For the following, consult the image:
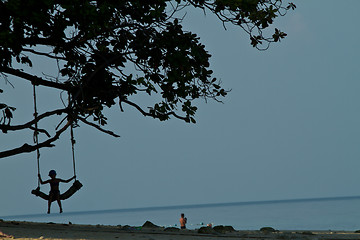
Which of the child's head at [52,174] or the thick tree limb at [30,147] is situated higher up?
the thick tree limb at [30,147]

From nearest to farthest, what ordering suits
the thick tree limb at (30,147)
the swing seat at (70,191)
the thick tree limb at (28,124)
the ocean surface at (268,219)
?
1. the thick tree limb at (28,124)
2. the thick tree limb at (30,147)
3. the swing seat at (70,191)
4. the ocean surface at (268,219)

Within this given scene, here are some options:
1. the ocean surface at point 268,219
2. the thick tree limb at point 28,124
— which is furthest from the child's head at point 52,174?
the ocean surface at point 268,219

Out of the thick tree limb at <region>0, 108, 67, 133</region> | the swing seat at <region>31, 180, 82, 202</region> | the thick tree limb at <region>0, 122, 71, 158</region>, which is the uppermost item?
the thick tree limb at <region>0, 108, 67, 133</region>

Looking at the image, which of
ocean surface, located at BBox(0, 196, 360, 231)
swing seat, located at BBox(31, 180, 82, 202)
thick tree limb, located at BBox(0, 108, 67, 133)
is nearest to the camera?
thick tree limb, located at BBox(0, 108, 67, 133)

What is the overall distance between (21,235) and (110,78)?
5016 millimetres

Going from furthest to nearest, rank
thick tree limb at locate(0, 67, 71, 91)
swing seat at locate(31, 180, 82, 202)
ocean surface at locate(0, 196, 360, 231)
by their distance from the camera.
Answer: ocean surface at locate(0, 196, 360, 231), thick tree limb at locate(0, 67, 71, 91), swing seat at locate(31, 180, 82, 202)

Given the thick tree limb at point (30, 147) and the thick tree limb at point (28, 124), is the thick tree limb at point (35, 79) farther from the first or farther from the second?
the thick tree limb at point (30, 147)

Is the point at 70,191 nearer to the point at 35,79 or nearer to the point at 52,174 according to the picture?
the point at 52,174

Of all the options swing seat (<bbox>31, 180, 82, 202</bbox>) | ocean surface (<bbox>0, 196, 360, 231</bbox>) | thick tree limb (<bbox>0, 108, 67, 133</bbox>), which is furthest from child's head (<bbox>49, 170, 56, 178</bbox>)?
ocean surface (<bbox>0, 196, 360, 231</bbox>)

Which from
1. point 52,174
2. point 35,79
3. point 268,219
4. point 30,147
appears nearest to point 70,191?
point 30,147

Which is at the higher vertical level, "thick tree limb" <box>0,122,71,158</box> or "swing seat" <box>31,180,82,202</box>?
"thick tree limb" <box>0,122,71,158</box>

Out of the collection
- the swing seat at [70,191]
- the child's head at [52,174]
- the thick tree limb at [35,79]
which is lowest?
the swing seat at [70,191]

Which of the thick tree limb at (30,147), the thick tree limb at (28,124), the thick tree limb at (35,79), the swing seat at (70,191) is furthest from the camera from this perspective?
the thick tree limb at (35,79)

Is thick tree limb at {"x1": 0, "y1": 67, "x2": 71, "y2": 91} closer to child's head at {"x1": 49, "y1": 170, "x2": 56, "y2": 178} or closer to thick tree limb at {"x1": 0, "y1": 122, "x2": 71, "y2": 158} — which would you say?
thick tree limb at {"x1": 0, "y1": 122, "x2": 71, "y2": 158}
